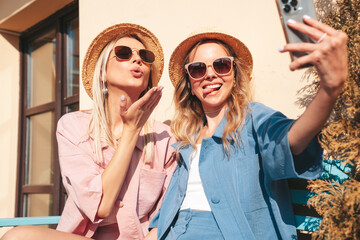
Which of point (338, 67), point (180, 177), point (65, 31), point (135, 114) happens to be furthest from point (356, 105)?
point (65, 31)

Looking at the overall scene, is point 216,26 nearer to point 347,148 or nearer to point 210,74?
point 210,74

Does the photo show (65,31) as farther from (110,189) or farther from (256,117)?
(256,117)

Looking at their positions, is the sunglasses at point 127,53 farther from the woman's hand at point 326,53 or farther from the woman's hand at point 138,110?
the woman's hand at point 326,53

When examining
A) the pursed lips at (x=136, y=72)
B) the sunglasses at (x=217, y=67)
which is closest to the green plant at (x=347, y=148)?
the sunglasses at (x=217, y=67)

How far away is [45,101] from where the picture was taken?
4953 mm

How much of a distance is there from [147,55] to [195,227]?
1.32 meters

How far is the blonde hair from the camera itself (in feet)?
7.39

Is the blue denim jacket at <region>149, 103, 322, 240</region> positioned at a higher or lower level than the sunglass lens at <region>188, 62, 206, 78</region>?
lower

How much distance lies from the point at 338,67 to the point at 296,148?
0.39 m

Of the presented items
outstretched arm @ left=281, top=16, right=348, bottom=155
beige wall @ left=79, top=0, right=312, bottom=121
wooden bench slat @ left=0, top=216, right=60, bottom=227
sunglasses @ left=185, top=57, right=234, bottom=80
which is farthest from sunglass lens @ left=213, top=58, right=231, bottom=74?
wooden bench slat @ left=0, top=216, right=60, bottom=227

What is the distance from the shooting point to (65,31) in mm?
4582

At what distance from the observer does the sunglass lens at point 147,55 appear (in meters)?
2.41

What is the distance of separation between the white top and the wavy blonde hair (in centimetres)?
13

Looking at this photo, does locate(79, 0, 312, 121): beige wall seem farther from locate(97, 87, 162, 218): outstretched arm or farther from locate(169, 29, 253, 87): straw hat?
locate(97, 87, 162, 218): outstretched arm
